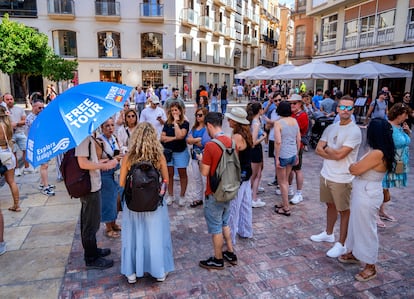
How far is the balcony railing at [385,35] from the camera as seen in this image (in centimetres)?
1723

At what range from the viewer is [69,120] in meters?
2.61

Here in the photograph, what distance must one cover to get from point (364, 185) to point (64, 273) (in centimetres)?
329

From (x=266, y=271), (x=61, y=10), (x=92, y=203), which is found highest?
(x=61, y=10)

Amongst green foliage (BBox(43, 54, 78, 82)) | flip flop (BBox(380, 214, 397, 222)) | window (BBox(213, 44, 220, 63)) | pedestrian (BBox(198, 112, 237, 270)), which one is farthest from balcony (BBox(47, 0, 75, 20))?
flip flop (BBox(380, 214, 397, 222))

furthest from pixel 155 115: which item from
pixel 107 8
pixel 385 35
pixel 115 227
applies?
pixel 107 8

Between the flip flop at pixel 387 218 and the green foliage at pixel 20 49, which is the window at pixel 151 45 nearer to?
the green foliage at pixel 20 49

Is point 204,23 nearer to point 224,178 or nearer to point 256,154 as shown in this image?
point 256,154

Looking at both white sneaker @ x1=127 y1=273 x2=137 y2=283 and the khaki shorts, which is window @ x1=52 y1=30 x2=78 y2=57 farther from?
the khaki shorts

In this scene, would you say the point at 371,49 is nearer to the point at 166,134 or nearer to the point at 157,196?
the point at 166,134

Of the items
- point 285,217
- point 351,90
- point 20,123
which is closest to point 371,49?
point 351,90

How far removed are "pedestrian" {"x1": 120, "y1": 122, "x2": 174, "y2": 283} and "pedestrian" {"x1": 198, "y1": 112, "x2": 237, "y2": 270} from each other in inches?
17.2

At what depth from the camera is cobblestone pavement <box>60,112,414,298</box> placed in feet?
10.4

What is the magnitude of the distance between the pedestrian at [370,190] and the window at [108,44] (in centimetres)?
2643

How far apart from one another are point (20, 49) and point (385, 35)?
2064 centimetres
